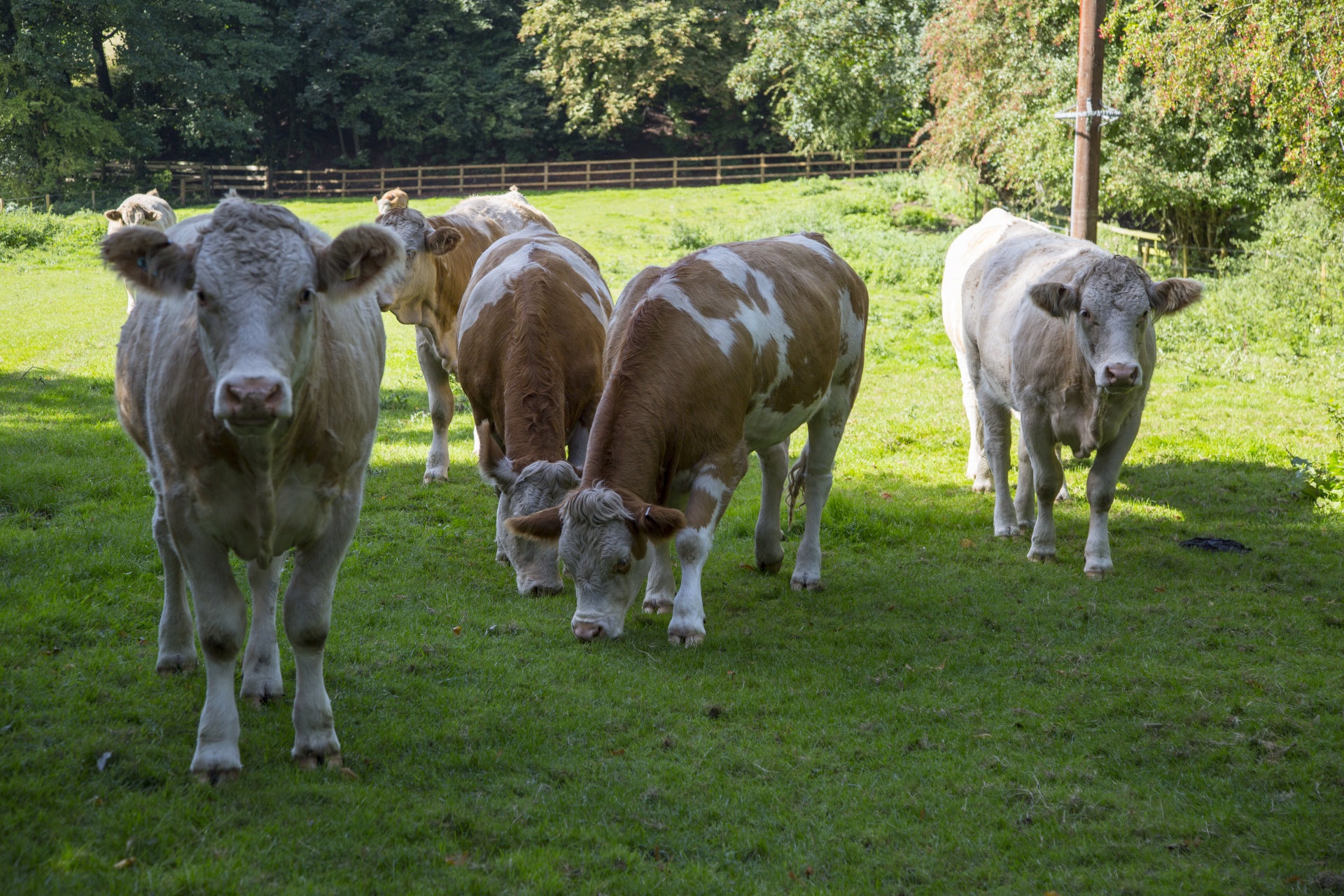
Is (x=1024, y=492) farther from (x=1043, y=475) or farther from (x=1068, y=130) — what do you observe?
(x=1068, y=130)

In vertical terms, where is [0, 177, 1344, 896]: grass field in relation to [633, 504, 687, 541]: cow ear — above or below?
below

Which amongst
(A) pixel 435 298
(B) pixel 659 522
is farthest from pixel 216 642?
(A) pixel 435 298

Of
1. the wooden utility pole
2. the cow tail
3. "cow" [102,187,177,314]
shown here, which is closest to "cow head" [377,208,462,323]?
the cow tail

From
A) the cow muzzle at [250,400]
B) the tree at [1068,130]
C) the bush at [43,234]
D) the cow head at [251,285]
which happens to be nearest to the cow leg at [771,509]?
the cow head at [251,285]

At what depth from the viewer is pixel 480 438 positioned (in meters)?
6.93

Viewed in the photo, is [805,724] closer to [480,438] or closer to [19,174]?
[480,438]

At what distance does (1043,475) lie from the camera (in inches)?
302

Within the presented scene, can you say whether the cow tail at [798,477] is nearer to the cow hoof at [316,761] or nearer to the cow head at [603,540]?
the cow head at [603,540]

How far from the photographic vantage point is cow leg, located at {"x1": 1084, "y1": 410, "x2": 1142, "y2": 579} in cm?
748

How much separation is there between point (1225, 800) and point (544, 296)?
477 centimetres

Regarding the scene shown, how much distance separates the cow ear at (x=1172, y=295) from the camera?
717 cm

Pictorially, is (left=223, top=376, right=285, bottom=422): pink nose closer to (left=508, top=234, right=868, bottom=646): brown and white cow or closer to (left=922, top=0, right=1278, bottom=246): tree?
(left=508, top=234, right=868, bottom=646): brown and white cow

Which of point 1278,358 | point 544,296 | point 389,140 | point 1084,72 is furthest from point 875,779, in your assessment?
point 389,140

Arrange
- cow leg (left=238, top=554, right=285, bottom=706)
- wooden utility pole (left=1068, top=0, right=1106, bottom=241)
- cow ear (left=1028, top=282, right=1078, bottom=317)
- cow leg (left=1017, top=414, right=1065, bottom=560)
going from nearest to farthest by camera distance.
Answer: cow leg (left=238, top=554, right=285, bottom=706) < cow ear (left=1028, top=282, right=1078, bottom=317) < cow leg (left=1017, top=414, right=1065, bottom=560) < wooden utility pole (left=1068, top=0, right=1106, bottom=241)
